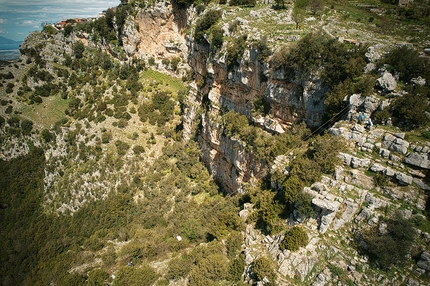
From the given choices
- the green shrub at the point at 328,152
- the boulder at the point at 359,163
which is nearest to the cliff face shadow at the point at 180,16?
the green shrub at the point at 328,152

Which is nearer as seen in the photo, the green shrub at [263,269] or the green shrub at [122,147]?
the green shrub at [263,269]

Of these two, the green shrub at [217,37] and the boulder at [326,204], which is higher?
the green shrub at [217,37]

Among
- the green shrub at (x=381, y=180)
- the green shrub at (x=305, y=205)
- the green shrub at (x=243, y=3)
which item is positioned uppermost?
the green shrub at (x=243, y=3)

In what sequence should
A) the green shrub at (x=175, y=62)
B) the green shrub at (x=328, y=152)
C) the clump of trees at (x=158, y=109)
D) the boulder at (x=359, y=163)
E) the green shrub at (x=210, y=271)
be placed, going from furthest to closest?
1. the green shrub at (x=175, y=62)
2. the clump of trees at (x=158, y=109)
3. the green shrub at (x=210, y=271)
4. the green shrub at (x=328, y=152)
5. the boulder at (x=359, y=163)

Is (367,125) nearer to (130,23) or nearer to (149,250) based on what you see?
(149,250)

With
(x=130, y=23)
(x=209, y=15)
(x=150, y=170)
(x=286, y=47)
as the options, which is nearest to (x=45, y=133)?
(x=150, y=170)

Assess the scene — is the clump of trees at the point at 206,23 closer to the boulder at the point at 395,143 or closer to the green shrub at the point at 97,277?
the boulder at the point at 395,143

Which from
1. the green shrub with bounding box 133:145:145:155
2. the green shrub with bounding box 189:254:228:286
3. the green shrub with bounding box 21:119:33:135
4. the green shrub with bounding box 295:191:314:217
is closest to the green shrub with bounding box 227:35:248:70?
→ the green shrub with bounding box 295:191:314:217
